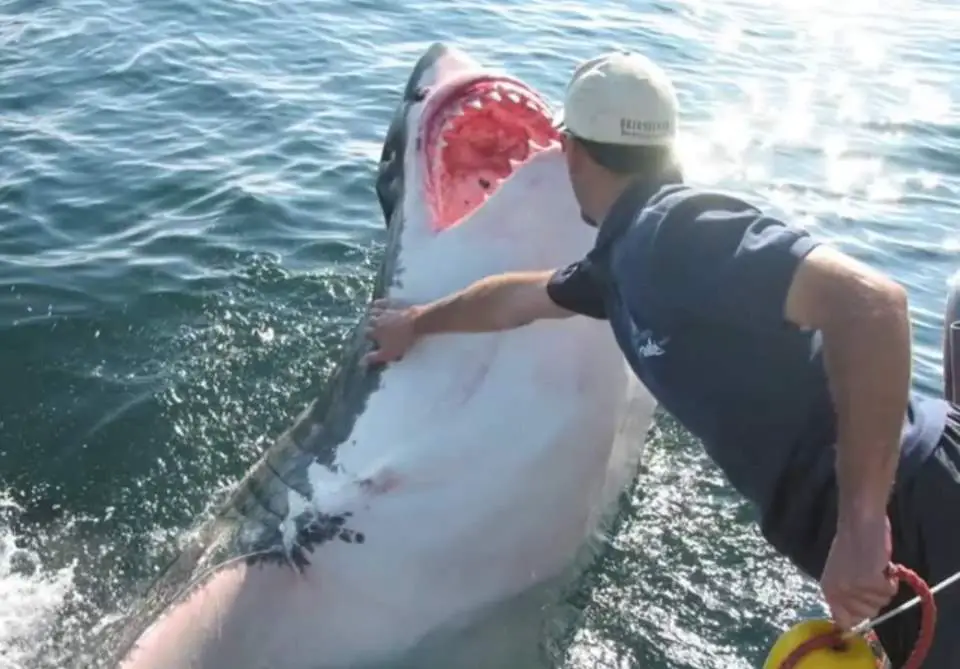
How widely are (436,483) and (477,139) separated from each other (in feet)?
3.63

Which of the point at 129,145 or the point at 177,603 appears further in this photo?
the point at 129,145

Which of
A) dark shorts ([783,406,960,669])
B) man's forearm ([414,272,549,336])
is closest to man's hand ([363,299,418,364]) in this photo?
man's forearm ([414,272,549,336])

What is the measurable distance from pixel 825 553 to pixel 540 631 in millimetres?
1309

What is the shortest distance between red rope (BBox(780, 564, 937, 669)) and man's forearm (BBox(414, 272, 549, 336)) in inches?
50.3

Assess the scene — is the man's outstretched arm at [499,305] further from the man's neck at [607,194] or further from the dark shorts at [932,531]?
the dark shorts at [932,531]

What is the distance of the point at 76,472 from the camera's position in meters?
5.21

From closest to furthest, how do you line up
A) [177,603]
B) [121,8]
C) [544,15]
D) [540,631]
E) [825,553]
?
[825,553]
[177,603]
[540,631]
[121,8]
[544,15]

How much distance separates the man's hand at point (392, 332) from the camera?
3.78 metres

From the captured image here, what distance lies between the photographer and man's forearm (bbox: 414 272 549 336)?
3492 mm

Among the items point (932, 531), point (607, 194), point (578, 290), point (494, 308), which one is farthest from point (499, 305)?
point (932, 531)

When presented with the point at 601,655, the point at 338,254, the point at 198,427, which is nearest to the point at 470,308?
the point at 601,655

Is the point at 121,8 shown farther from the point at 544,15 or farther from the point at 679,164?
the point at 679,164

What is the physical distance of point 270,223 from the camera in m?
7.48

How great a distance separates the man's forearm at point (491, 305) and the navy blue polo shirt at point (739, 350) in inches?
21.8
